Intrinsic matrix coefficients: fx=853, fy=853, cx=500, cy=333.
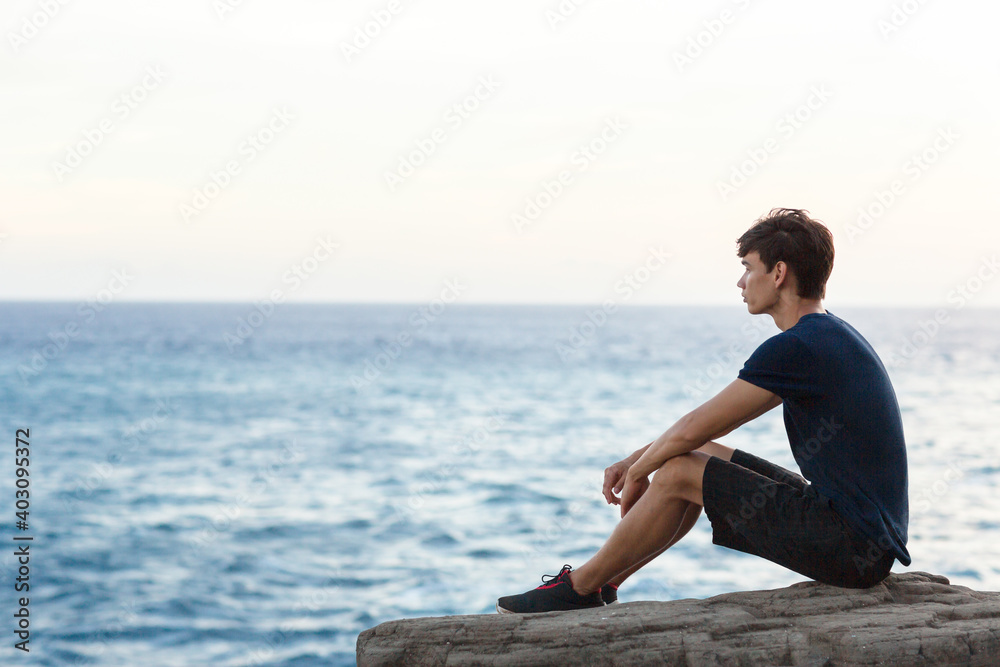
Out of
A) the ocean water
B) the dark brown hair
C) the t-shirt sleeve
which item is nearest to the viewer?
the t-shirt sleeve

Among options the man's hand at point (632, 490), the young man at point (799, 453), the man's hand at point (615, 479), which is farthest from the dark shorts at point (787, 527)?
the man's hand at point (615, 479)

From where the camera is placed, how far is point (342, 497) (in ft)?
61.8

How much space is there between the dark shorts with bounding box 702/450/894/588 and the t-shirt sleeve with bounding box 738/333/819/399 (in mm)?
406

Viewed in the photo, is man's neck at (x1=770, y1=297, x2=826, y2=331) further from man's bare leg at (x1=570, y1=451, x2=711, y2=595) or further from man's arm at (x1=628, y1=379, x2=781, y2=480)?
man's bare leg at (x1=570, y1=451, x2=711, y2=595)

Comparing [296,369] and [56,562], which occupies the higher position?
[296,369]

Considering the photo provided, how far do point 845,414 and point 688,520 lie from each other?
863mm

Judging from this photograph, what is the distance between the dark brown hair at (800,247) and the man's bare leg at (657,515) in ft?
2.79

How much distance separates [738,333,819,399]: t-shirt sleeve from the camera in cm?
334

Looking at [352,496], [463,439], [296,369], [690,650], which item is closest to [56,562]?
[352,496]

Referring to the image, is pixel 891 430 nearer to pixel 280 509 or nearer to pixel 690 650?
pixel 690 650

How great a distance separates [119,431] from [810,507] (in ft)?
93.8

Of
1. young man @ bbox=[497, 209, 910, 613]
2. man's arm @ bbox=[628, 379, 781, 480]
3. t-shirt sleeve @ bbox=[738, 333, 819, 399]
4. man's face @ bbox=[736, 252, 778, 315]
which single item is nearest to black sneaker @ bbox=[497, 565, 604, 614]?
young man @ bbox=[497, 209, 910, 613]

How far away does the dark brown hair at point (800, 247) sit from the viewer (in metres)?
3.53

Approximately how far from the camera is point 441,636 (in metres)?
3.56
